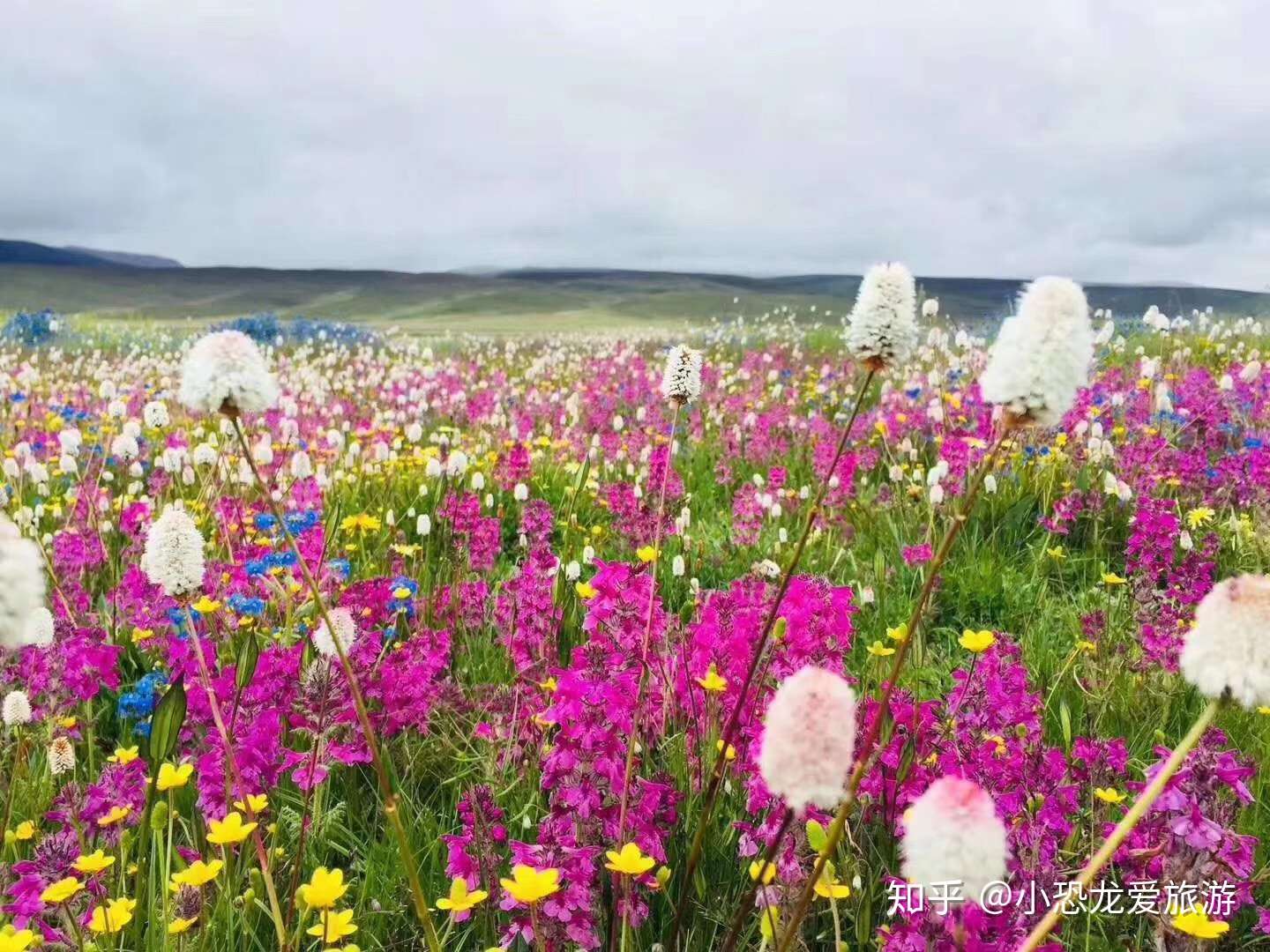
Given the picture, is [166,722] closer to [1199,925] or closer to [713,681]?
[713,681]

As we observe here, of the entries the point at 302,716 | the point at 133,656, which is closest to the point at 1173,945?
the point at 302,716

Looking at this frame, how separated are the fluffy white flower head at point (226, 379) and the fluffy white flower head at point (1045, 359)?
4.14 feet

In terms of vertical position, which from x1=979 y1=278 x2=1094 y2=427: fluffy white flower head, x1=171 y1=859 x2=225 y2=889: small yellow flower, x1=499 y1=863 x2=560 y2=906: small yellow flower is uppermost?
x1=979 y1=278 x2=1094 y2=427: fluffy white flower head

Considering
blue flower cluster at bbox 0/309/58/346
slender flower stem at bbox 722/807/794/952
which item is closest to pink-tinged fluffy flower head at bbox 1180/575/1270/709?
slender flower stem at bbox 722/807/794/952

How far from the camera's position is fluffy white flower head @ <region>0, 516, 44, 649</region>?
112cm

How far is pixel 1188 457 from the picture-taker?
5.78 m

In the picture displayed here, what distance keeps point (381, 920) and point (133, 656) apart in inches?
85.4

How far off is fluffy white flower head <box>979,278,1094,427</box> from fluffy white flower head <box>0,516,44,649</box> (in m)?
1.29

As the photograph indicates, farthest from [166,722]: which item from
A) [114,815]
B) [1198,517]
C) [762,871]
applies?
[1198,517]

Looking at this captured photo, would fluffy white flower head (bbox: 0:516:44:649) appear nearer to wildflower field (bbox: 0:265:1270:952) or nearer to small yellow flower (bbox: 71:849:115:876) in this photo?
wildflower field (bbox: 0:265:1270:952)

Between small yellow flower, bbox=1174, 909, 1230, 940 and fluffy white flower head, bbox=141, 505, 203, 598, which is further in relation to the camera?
fluffy white flower head, bbox=141, 505, 203, 598

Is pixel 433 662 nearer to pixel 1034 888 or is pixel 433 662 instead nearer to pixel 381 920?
pixel 381 920

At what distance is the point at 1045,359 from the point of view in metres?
1.38

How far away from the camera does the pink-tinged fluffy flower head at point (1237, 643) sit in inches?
49.2
